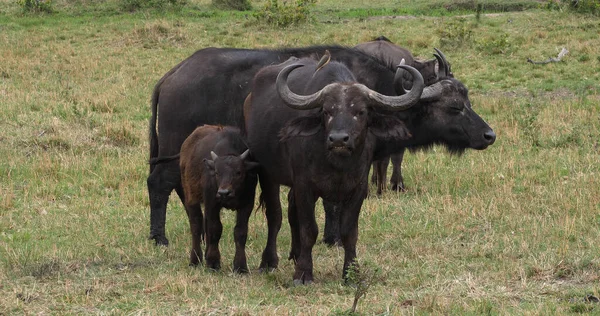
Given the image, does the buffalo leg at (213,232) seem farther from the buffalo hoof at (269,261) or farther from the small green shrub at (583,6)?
the small green shrub at (583,6)

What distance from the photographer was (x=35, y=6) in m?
24.2

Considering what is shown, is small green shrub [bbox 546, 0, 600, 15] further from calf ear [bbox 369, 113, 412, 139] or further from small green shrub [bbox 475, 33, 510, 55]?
calf ear [bbox 369, 113, 412, 139]

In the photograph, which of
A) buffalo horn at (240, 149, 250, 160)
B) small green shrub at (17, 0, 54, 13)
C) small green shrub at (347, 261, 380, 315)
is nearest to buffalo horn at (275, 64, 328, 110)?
buffalo horn at (240, 149, 250, 160)

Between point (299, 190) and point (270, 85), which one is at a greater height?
point (270, 85)

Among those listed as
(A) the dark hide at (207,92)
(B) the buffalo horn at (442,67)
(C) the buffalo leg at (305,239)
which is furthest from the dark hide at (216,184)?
(B) the buffalo horn at (442,67)

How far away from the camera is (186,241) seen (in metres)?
8.98

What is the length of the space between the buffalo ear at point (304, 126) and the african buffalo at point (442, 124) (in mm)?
1893

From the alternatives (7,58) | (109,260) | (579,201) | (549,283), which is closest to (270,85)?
(109,260)

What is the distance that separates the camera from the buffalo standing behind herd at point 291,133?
22.6ft

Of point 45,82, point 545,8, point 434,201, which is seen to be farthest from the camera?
point 545,8

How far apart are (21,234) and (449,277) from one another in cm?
413

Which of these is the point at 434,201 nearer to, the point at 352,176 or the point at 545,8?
the point at 352,176

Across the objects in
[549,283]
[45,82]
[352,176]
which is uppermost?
[352,176]

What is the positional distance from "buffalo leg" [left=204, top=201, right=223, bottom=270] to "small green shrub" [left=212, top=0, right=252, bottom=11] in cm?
1975
